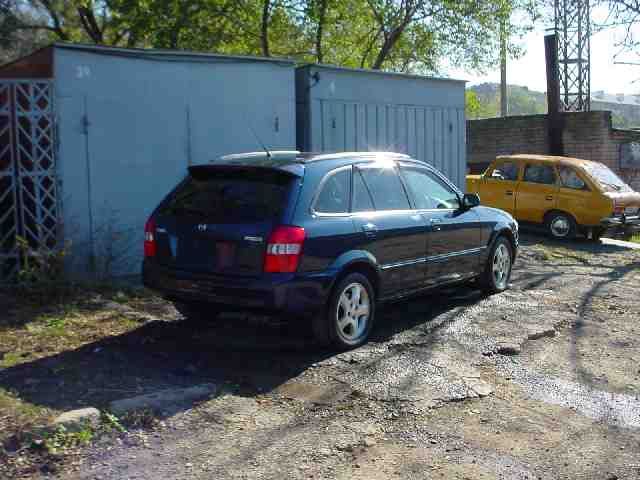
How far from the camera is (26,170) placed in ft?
29.6

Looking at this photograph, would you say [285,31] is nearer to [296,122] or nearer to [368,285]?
[296,122]

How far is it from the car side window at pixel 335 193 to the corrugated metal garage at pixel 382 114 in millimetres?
5067

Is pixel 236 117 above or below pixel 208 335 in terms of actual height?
above

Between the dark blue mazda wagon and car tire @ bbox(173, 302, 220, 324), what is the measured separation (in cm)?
2

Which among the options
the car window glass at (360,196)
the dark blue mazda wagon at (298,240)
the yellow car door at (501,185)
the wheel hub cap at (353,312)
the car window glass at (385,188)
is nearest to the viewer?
the dark blue mazda wagon at (298,240)

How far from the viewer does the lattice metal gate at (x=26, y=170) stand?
8.70 meters

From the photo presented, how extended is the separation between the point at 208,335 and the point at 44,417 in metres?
2.41

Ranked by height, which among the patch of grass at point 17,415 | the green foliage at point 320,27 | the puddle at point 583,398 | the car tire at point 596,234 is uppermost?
the green foliage at point 320,27

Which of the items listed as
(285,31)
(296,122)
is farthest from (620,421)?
(285,31)

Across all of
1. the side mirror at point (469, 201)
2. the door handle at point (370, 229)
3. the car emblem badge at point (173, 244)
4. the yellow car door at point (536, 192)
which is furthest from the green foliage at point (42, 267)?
the yellow car door at point (536, 192)

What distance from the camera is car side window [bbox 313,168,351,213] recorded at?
666 centimetres

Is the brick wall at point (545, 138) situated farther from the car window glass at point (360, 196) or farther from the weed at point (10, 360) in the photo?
the weed at point (10, 360)

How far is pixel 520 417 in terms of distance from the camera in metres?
5.36

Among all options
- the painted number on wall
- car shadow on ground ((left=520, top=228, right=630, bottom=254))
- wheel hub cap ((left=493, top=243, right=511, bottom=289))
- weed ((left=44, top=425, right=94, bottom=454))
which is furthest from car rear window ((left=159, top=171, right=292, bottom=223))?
car shadow on ground ((left=520, top=228, right=630, bottom=254))
